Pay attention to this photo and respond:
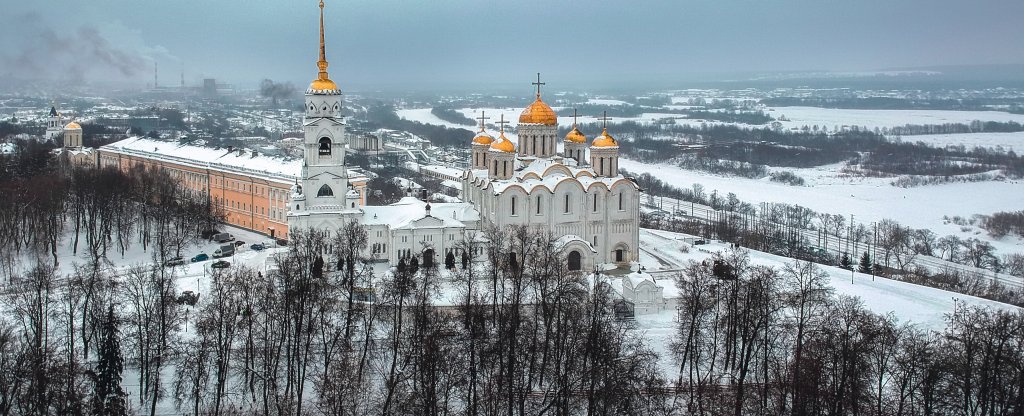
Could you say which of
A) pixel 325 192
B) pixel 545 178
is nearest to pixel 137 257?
pixel 325 192

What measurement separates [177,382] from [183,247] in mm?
15135

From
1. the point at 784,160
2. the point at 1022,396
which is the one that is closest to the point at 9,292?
the point at 1022,396

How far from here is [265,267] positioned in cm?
2955

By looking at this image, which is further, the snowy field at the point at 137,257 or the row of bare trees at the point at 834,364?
the snowy field at the point at 137,257

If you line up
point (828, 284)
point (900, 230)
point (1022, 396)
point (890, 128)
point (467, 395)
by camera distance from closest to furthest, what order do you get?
1. point (1022, 396)
2. point (467, 395)
3. point (828, 284)
4. point (900, 230)
5. point (890, 128)

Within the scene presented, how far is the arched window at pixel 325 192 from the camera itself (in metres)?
31.5

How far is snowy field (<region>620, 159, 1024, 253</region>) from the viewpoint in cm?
4785

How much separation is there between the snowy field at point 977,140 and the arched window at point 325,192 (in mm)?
64568

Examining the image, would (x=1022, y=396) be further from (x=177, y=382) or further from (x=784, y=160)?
(x=784, y=160)

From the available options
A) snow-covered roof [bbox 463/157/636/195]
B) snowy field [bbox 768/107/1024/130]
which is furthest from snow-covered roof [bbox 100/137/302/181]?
snowy field [bbox 768/107/1024/130]

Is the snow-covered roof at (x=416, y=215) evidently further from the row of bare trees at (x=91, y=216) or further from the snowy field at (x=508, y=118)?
the snowy field at (x=508, y=118)

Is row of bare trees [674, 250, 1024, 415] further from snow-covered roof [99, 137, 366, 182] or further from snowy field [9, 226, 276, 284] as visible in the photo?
snow-covered roof [99, 137, 366, 182]

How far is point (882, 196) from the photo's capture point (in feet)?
182

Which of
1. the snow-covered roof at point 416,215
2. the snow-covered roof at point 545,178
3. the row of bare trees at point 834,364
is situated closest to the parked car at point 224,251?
the snow-covered roof at point 416,215
